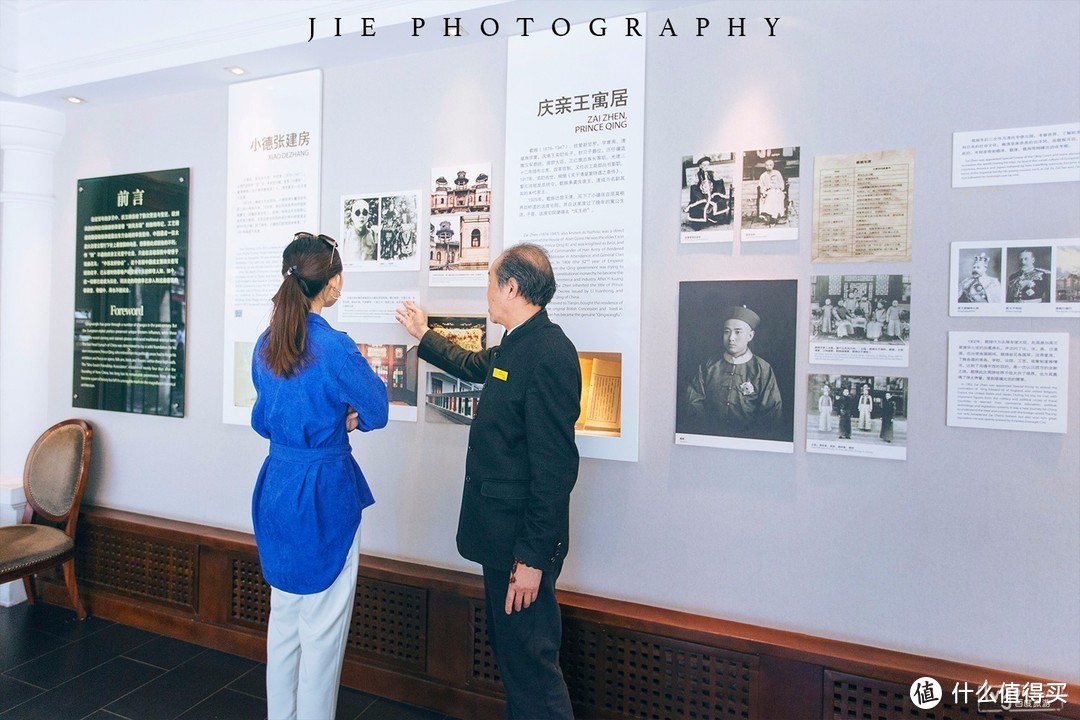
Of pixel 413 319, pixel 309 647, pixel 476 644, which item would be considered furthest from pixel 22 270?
pixel 476 644

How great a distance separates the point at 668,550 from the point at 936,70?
196 centimetres

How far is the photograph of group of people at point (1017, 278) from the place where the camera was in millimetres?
2002

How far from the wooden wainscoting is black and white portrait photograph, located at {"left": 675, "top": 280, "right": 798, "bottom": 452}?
2.33 ft

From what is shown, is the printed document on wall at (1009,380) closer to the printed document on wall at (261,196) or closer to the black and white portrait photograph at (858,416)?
the black and white portrait photograph at (858,416)

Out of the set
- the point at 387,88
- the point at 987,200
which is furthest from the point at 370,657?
the point at 987,200

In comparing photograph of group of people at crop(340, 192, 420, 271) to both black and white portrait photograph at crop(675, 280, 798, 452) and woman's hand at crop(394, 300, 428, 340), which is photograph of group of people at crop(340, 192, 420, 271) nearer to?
woman's hand at crop(394, 300, 428, 340)

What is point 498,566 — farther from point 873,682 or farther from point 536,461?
point 873,682

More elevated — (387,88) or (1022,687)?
(387,88)

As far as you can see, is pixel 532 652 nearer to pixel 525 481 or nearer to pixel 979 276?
pixel 525 481

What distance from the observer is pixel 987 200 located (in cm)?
209

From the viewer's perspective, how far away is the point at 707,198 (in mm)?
2430

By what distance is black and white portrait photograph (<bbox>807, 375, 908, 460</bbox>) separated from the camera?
7.13 ft

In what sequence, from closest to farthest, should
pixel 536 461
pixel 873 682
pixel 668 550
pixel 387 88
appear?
pixel 536 461
pixel 873 682
pixel 668 550
pixel 387 88

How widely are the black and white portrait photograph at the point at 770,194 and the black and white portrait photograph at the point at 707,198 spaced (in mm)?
55
